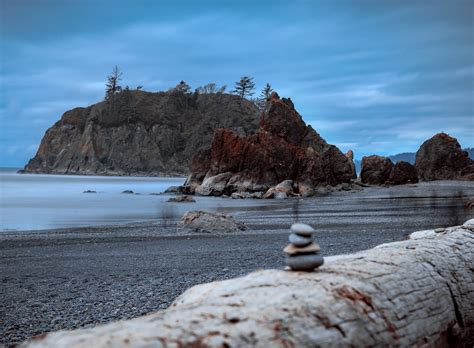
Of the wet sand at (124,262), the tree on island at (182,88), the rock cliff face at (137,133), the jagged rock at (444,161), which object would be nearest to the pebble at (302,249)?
the wet sand at (124,262)

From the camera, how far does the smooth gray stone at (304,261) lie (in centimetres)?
343

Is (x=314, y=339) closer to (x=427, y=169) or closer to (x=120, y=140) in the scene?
(x=427, y=169)

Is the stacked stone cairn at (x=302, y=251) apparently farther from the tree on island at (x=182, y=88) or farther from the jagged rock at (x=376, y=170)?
the tree on island at (x=182, y=88)

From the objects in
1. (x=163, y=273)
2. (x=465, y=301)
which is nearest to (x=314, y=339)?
(x=465, y=301)

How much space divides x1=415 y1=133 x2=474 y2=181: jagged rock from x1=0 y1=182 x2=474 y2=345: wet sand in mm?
44365

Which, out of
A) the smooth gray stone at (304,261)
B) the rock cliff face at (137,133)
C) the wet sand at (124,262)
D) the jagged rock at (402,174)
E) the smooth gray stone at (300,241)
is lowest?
the wet sand at (124,262)

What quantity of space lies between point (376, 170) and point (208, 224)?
42146 mm

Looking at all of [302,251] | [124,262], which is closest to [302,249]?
[302,251]

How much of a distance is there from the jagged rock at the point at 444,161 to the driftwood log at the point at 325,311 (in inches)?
2384

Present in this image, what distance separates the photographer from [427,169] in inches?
2469

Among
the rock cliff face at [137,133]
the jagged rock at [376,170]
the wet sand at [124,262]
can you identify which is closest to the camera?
the wet sand at [124,262]

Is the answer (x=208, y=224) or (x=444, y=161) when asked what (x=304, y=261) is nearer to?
(x=208, y=224)

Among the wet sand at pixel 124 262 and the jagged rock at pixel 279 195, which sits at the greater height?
the jagged rock at pixel 279 195

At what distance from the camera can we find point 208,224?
55.2 feet
